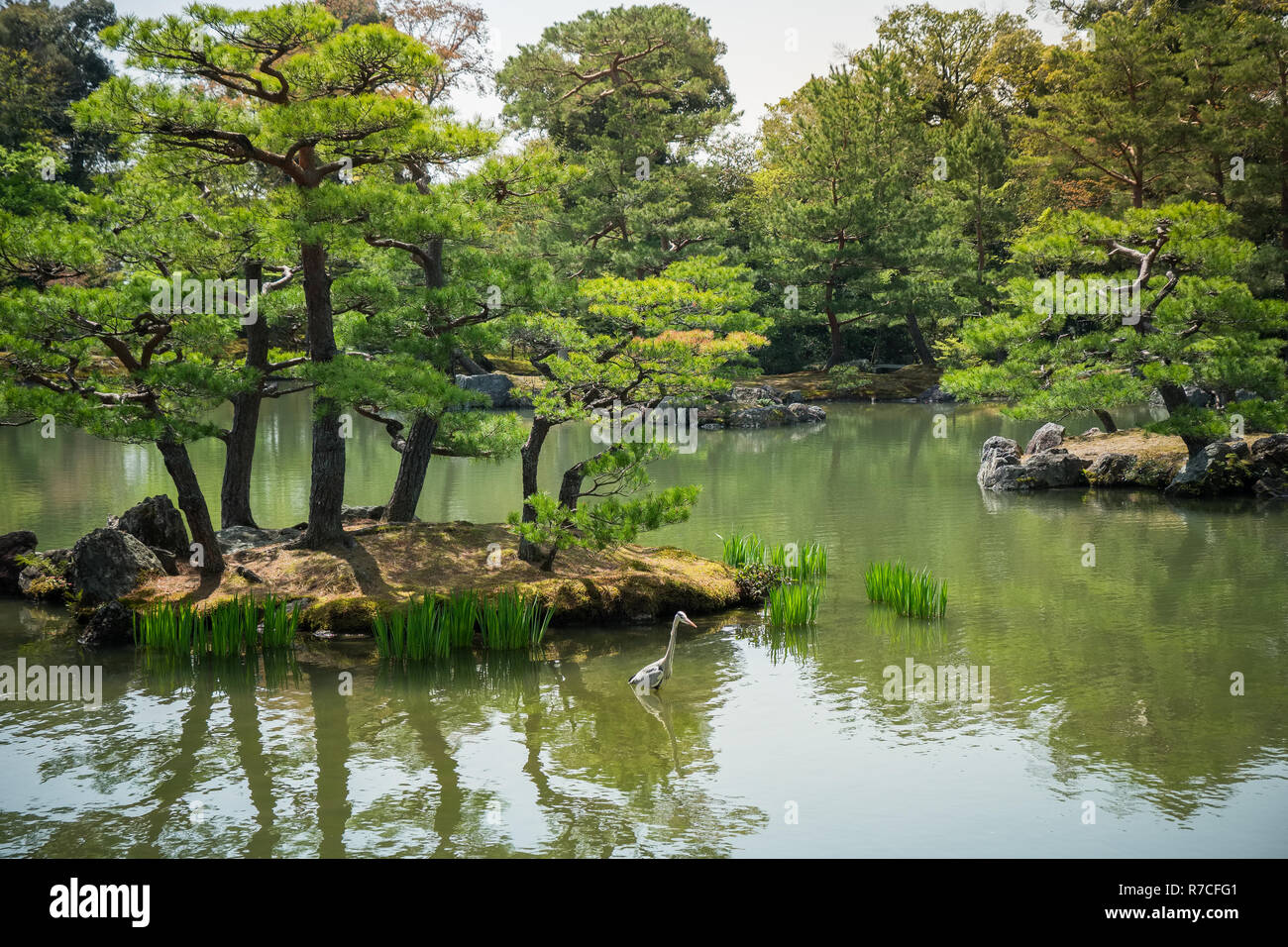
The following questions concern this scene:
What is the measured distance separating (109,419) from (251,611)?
2351 mm

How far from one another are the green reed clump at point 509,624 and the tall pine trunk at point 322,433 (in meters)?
2.45

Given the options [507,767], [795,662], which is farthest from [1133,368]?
[507,767]

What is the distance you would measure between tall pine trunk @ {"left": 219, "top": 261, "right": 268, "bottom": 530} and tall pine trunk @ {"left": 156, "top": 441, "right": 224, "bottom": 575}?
129 cm

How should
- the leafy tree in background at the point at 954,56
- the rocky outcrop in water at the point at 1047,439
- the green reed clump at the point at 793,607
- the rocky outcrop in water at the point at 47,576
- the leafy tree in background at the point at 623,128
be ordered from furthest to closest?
the leafy tree in background at the point at 954,56, the leafy tree in background at the point at 623,128, the rocky outcrop in water at the point at 1047,439, the rocky outcrop in water at the point at 47,576, the green reed clump at the point at 793,607

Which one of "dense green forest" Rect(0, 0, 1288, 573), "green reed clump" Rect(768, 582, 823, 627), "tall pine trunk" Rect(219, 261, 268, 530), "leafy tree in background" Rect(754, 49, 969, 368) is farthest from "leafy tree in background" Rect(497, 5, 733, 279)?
"green reed clump" Rect(768, 582, 823, 627)

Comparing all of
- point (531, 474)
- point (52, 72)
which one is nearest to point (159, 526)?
point (531, 474)

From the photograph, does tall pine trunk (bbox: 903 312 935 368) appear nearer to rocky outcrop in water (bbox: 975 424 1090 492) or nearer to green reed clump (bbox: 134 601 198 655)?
rocky outcrop in water (bbox: 975 424 1090 492)

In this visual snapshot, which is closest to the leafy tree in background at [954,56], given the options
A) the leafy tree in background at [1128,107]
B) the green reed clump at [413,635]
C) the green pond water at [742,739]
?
the leafy tree in background at [1128,107]

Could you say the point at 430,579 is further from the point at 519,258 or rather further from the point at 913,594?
the point at 913,594

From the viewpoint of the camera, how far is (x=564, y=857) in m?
5.94

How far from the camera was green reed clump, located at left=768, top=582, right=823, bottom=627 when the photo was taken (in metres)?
10.9

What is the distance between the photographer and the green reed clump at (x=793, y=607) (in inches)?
428

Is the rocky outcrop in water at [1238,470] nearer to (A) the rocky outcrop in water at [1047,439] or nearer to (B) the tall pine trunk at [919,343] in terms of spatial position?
(A) the rocky outcrop in water at [1047,439]

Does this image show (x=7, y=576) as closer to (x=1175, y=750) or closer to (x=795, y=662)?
(x=795, y=662)
